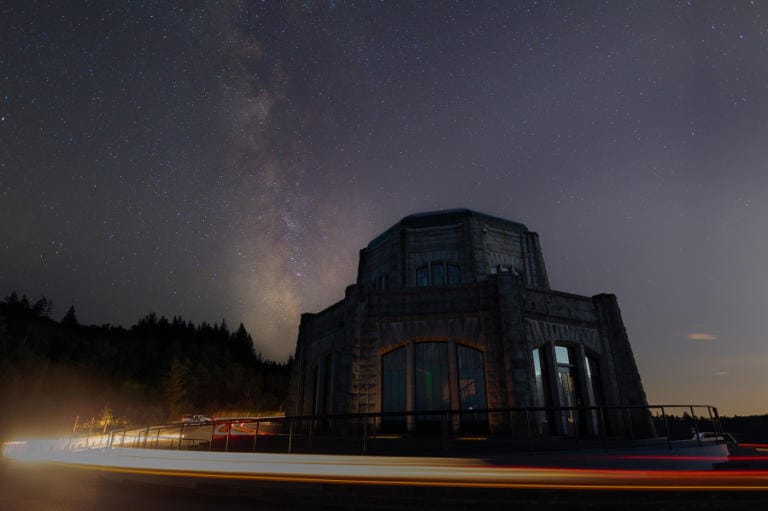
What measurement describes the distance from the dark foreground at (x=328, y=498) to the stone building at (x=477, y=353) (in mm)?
9192

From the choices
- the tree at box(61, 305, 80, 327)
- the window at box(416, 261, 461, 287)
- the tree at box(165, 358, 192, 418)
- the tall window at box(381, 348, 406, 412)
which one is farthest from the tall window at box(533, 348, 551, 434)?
the tree at box(61, 305, 80, 327)

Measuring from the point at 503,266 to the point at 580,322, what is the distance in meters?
7.14

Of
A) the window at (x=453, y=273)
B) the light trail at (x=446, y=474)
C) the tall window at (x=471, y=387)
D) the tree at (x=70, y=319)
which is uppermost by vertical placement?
the tree at (x=70, y=319)

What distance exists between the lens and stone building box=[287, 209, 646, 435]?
1631 centimetres

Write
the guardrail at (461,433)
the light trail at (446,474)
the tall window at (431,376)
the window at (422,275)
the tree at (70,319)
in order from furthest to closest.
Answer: the tree at (70,319)
the window at (422,275)
the tall window at (431,376)
the guardrail at (461,433)
the light trail at (446,474)

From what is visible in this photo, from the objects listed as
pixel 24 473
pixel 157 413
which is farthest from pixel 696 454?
pixel 157 413

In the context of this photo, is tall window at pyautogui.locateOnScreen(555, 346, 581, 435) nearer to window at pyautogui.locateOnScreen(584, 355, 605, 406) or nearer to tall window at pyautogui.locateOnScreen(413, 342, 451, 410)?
window at pyautogui.locateOnScreen(584, 355, 605, 406)

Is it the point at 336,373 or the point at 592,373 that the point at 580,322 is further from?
the point at 336,373

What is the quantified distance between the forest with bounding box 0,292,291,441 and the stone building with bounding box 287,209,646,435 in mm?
→ 41683

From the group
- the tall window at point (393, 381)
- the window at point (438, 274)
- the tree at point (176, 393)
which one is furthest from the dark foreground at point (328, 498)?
the tree at point (176, 393)

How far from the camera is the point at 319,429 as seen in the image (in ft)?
63.2

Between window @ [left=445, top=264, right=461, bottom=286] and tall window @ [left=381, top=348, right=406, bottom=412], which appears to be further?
window @ [left=445, top=264, right=461, bottom=286]

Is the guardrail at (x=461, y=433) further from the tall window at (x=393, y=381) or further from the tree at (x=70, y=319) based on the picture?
the tree at (x=70, y=319)

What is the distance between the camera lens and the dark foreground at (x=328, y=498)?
5.66 meters
